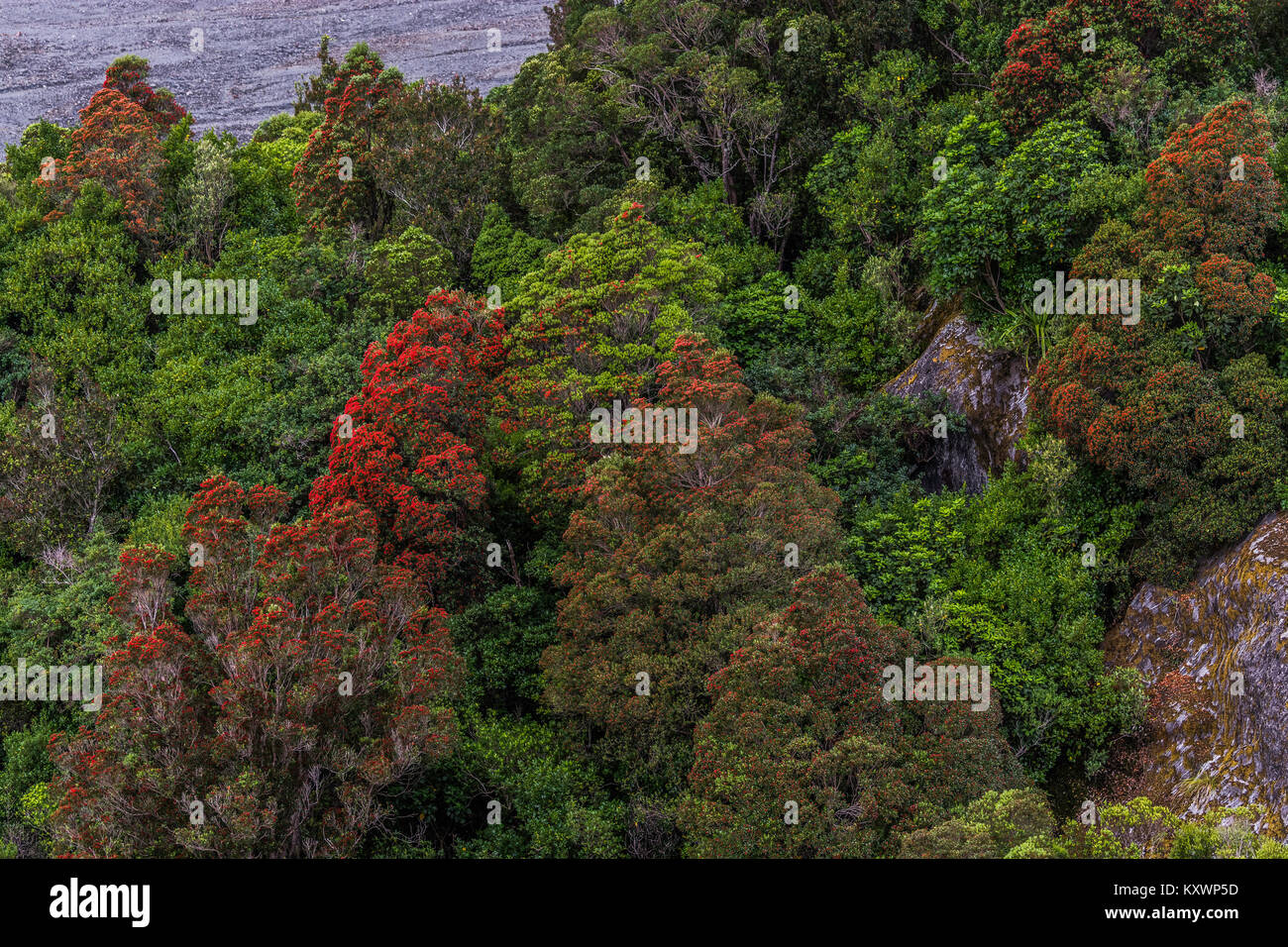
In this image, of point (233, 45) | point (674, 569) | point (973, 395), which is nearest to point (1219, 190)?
point (973, 395)

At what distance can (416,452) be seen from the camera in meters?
24.7

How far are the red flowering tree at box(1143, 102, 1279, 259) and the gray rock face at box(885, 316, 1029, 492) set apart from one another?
455 centimetres

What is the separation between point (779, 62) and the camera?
34094mm

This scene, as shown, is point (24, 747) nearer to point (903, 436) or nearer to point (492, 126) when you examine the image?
point (903, 436)

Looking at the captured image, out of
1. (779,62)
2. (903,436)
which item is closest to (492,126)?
(779,62)

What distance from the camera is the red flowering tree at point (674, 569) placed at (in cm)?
2083

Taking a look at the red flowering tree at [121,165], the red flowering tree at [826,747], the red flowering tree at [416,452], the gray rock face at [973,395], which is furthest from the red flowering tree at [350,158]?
the red flowering tree at [826,747]

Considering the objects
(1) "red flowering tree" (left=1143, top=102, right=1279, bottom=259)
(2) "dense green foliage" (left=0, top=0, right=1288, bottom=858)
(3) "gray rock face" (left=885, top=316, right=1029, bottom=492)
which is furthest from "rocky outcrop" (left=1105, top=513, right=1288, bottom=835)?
(1) "red flowering tree" (left=1143, top=102, right=1279, bottom=259)

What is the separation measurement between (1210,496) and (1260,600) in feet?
9.14

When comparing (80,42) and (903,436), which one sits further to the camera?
(80,42)

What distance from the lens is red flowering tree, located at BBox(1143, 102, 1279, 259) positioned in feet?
74.5

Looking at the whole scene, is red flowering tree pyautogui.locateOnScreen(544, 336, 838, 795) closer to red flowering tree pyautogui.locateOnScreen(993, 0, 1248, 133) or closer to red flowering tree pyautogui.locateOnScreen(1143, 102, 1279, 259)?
red flowering tree pyautogui.locateOnScreen(1143, 102, 1279, 259)

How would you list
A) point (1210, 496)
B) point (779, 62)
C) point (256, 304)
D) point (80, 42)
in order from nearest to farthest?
point (1210, 496) → point (256, 304) → point (779, 62) → point (80, 42)

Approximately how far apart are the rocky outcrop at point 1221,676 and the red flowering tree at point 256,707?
40.2 ft
